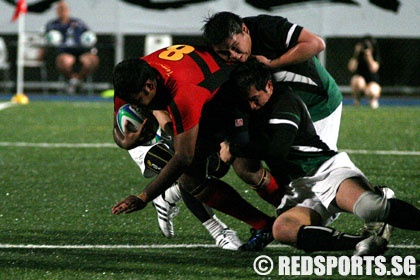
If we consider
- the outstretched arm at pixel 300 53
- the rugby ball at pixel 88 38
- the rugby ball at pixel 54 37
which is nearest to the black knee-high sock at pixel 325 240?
the outstretched arm at pixel 300 53

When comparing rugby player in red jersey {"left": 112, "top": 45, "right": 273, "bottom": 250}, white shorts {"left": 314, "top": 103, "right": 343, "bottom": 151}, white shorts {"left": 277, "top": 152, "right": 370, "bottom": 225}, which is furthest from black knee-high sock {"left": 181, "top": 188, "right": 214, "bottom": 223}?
white shorts {"left": 314, "top": 103, "right": 343, "bottom": 151}

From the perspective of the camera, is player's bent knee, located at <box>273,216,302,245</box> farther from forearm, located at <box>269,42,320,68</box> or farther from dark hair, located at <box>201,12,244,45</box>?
dark hair, located at <box>201,12,244,45</box>

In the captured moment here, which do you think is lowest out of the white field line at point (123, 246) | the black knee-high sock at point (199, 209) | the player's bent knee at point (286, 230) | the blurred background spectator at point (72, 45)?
the blurred background spectator at point (72, 45)

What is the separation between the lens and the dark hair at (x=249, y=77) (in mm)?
4730

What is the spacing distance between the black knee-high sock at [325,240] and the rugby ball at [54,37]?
1355 cm

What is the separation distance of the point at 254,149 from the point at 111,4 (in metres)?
13.3

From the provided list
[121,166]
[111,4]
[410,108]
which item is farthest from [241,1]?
[121,166]

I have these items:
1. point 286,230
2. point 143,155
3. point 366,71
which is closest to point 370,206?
point 286,230

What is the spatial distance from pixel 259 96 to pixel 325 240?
2.60 ft

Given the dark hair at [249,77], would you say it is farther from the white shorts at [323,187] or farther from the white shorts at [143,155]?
the white shorts at [143,155]

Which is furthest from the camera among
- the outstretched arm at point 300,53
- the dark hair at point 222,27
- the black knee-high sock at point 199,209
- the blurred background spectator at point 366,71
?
the blurred background spectator at point 366,71

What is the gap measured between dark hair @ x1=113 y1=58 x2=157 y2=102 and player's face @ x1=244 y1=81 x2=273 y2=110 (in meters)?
0.49

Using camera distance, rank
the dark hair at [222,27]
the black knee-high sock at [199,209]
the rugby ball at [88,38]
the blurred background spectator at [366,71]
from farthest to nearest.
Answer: the rugby ball at [88,38] < the blurred background spectator at [366,71] < the black knee-high sock at [199,209] < the dark hair at [222,27]

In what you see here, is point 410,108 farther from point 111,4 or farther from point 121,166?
point 121,166
